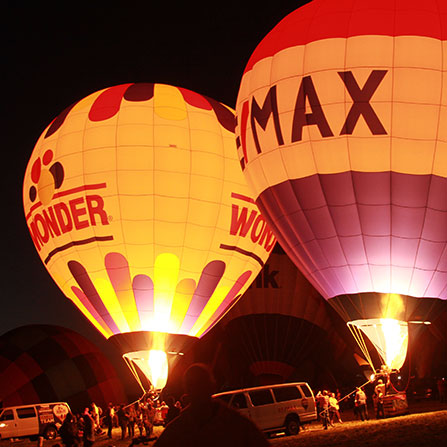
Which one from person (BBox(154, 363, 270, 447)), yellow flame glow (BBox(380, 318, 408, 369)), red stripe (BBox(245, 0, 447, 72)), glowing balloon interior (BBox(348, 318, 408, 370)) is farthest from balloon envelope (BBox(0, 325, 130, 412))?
person (BBox(154, 363, 270, 447))

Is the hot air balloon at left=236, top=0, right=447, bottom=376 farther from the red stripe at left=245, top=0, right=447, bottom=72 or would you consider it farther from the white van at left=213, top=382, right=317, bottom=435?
the white van at left=213, top=382, right=317, bottom=435

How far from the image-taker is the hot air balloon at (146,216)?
12070mm

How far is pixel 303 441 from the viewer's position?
8906mm

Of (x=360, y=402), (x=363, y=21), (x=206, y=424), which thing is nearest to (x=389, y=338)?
(x=360, y=402)

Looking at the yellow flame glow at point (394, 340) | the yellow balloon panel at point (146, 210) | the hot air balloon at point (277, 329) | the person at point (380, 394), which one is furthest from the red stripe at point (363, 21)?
the hot air balloon at point (277, 329)

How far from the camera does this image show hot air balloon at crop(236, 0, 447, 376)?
31.1 feet

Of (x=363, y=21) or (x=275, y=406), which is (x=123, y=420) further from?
(x=363, y=21)

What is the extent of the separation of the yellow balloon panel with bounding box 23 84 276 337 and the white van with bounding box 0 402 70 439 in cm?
241

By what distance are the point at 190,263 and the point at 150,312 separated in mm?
1113

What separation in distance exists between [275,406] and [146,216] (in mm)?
3881

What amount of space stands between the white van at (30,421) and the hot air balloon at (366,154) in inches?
260

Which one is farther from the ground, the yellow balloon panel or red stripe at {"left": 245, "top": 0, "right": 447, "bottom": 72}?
red stripe at {"left": 245, "top": 0, "right": 447, "bottom": 72}

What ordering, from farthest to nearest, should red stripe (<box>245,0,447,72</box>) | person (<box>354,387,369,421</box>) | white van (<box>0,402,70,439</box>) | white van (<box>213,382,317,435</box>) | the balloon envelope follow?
the balloon envelope
white van (<box>0,402,70,439</box>)
person (<box>354,387,369,421</box>)
white van (<box>213,382,317,435</box>)
red stripe (<box>245,0,447,72</box>)

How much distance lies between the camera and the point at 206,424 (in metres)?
2.16
